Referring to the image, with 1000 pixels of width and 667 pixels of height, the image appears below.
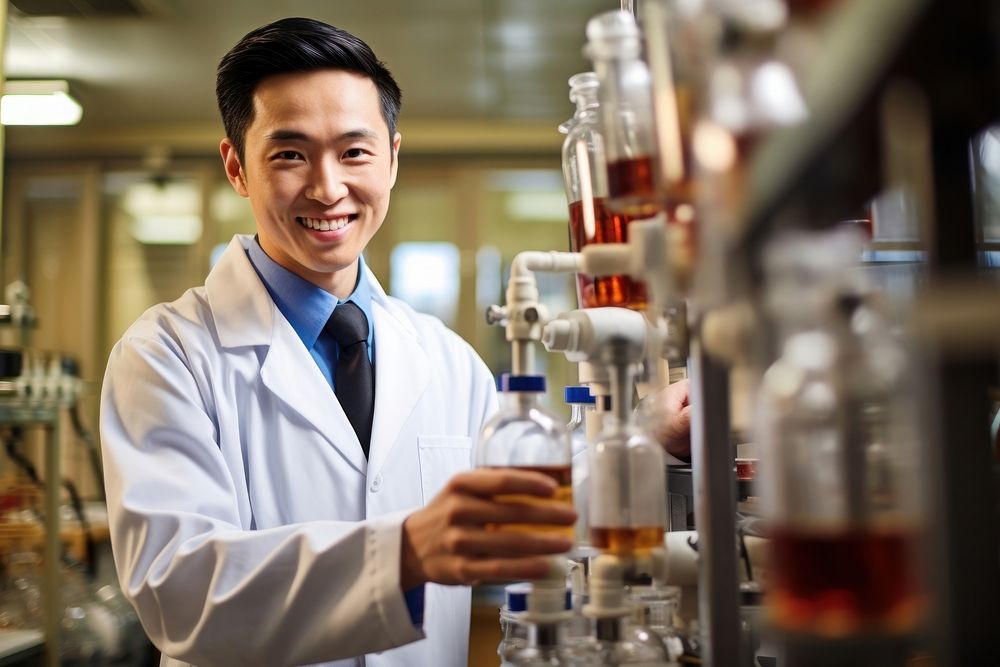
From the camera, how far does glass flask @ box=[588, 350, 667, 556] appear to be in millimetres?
792

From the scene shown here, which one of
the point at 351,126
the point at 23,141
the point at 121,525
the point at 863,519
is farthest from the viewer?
the point at 23,141

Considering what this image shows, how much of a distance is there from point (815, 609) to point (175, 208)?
5994 millimetres

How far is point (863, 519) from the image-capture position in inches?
18.1

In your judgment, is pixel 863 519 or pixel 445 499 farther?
pixel 445 499

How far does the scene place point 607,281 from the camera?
0.95 meters

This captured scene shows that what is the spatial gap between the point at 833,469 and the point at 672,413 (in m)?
0.77

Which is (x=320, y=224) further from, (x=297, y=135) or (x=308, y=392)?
(x=308, y=392)

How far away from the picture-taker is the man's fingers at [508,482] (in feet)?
2.49

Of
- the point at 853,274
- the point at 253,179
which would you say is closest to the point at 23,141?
the point at 253,179

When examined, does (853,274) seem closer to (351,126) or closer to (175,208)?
(351,126)

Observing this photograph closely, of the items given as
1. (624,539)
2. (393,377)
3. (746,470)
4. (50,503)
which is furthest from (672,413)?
(50,503)

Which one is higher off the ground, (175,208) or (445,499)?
(175,208)

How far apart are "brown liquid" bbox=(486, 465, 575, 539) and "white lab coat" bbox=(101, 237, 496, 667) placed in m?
0.19

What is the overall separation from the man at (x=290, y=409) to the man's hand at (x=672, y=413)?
0.38 metres
